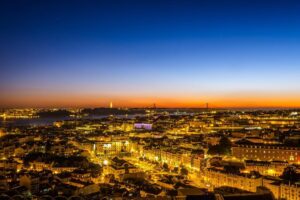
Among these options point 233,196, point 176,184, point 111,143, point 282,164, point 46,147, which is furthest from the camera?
point 111,143

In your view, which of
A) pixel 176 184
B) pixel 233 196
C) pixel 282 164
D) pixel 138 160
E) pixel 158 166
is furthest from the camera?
pixel 138 160

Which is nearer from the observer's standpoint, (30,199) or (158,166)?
(30,199)

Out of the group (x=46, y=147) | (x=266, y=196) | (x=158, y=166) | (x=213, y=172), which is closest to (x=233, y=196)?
(x=266, y=196)

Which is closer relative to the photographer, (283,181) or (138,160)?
(283,181)

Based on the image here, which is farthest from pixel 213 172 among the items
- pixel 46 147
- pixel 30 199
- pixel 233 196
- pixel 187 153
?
pixel 46 147

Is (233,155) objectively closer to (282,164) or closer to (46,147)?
(282,164)

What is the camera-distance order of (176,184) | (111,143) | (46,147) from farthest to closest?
(111,143) < (46,147) < (176,184)

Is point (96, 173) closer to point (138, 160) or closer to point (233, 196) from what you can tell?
point (138, 160)

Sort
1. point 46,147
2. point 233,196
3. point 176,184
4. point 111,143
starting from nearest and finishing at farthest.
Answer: point 233,196, point 176,184, point 46,147, point 111,143
